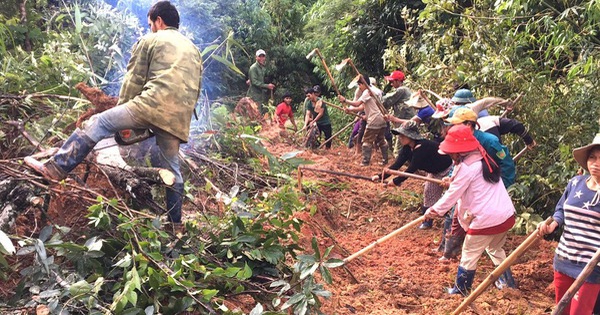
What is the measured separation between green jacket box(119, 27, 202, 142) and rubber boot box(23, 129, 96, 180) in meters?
0.35

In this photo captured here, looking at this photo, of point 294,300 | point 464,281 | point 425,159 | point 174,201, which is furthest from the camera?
point 425,159

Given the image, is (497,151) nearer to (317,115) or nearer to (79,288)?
(79,288)

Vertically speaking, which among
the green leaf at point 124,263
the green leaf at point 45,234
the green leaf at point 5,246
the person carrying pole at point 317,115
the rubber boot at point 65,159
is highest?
the green leaf at point 5,246

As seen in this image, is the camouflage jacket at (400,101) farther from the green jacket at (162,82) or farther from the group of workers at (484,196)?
the green jacket at (162,82)

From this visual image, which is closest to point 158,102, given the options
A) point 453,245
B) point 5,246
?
point 5,246

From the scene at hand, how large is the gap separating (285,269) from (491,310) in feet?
4.93

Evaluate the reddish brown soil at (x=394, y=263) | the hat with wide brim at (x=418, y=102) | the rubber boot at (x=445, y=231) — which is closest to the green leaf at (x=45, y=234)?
the reddish brown soil at (x=394, y=263)

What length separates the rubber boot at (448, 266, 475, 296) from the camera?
4242mm

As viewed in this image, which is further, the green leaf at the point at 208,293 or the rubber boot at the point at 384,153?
the rubber boot at the point at 384,153

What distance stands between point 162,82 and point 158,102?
0.43 feet

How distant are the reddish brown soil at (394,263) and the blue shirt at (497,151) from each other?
807 millimetres

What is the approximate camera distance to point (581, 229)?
3146mm

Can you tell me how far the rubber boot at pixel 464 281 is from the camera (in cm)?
424

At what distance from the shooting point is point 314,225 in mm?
5031
